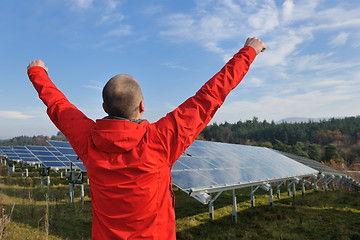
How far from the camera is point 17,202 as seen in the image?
12062 mm

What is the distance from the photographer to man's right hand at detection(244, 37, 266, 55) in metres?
1.84

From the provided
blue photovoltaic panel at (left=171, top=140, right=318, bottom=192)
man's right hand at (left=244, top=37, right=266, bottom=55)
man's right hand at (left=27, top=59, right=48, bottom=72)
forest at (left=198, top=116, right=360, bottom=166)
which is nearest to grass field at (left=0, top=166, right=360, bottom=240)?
blue photovoltaic panel at (left=171, top=140, right=318, bottom=192)

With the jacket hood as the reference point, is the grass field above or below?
below

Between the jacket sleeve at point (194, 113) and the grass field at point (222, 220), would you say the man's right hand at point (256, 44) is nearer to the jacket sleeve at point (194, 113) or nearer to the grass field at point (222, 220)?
the jacket sleeve at point (194, 113)

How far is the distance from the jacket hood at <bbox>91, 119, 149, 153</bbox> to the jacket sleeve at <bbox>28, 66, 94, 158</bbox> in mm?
180

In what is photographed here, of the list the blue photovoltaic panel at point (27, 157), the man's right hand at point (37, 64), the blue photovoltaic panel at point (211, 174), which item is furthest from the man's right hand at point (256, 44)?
the blue photovoltaic panel at point (27, 157)

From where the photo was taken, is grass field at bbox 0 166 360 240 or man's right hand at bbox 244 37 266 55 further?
grass field at bbox 0 166 360 240

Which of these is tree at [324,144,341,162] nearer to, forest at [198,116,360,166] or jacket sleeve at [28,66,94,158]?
forest at [198,116,360,166]

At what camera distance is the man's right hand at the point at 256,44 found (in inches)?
72.4

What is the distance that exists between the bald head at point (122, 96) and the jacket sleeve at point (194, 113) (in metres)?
0.21

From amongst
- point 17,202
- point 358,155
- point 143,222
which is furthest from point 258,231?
point 358,155

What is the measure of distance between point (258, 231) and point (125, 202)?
8973 mm

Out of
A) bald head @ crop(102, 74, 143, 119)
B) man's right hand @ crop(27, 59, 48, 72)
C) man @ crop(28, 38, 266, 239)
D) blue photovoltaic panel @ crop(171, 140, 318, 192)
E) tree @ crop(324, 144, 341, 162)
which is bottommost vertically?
tree @ crop(324, 144, 341, 162)

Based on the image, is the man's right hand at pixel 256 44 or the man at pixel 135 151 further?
the man's right hand at pixel 256 44
